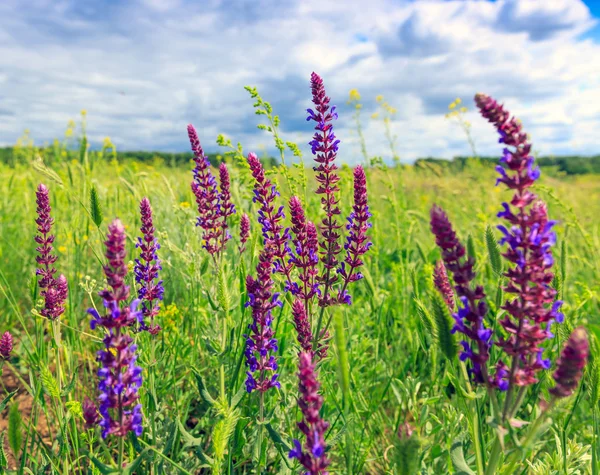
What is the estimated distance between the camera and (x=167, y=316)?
111 inches

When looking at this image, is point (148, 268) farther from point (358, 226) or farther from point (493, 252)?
point (493, 252)

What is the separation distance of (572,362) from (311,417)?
62 cm

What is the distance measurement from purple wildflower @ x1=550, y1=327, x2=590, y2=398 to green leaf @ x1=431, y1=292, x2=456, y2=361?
26 centimetres

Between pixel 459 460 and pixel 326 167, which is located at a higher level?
pixel 326 167

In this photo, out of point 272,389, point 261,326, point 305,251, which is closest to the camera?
point 261,326

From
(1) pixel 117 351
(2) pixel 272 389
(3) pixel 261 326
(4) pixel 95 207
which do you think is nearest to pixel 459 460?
(3) pixel 261 326

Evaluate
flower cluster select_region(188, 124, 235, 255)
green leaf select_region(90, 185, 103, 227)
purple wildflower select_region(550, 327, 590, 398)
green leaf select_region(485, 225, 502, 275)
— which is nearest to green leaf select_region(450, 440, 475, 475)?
purple wildflower select_region(550, 327, 590, 398)

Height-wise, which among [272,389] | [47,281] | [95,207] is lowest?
[272,389]

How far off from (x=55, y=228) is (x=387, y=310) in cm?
359

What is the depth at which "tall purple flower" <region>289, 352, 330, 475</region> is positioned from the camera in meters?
1.13

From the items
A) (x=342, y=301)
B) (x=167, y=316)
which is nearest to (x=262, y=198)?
(x=342, y=301)

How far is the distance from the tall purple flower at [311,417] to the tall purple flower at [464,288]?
42 centimetres

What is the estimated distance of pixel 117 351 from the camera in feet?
4.39

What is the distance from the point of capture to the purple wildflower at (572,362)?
1.07 meters
